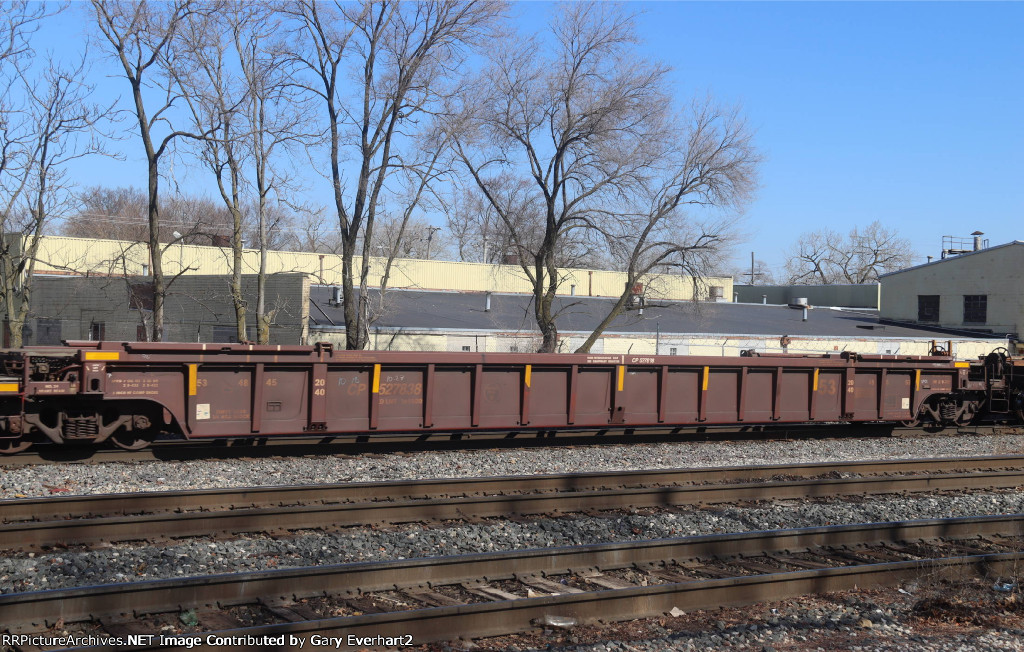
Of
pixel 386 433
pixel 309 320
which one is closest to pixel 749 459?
pixel 386 433

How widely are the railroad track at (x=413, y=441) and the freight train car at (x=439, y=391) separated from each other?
0.30 m

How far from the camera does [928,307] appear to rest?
5216 cm

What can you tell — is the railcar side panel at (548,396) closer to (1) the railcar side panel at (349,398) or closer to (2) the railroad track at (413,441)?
(2) the railroad track at (413,441)

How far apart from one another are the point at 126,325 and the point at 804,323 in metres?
34.8

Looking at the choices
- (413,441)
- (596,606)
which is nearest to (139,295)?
(413,441)

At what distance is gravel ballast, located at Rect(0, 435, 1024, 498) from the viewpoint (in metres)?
12.2

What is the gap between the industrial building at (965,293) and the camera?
153 feet

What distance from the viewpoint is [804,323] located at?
48094mm

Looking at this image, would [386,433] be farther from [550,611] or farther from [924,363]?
[924,363]

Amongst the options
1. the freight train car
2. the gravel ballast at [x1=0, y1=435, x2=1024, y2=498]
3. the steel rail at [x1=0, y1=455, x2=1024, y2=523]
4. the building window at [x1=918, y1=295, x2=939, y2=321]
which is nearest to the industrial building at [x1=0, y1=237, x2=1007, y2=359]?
the building window at [x1=918, y1=295, x2=939, y2=321]

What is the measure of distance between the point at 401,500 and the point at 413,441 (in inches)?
230

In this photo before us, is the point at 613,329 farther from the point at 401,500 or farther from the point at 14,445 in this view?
the point at 401,500

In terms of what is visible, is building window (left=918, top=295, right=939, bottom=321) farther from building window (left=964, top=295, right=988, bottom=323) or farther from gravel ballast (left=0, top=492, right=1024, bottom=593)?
gravel ballast (left=0, top=492, right=1024, bottom=593)

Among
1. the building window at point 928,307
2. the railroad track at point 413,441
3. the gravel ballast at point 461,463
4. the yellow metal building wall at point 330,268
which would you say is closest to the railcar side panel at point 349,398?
the railroad track at point 413,441
